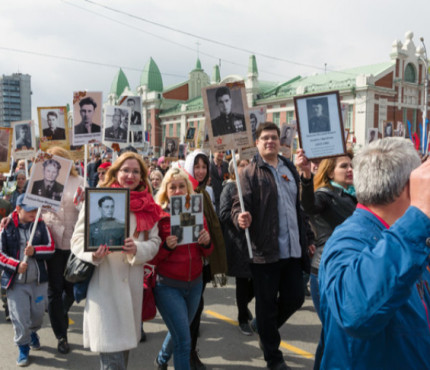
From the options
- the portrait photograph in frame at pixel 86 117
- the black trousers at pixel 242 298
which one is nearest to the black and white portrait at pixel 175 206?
the black trousers at pixel 242 298

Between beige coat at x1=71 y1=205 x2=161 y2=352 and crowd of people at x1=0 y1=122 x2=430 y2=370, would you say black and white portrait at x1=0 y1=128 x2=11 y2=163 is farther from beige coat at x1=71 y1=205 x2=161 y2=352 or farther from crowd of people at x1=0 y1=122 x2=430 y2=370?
beige coat at x1=71 y1=205 x2=161 y2=352

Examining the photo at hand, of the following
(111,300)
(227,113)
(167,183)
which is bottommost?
(111,300)

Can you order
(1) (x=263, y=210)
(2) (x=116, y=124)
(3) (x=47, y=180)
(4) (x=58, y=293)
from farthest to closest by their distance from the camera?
1. (2) (x=116, y=124)
2. (4) (x=58, y=293)
3. (3) (x=47, y=180)
4. (1) (x=263, y=210)

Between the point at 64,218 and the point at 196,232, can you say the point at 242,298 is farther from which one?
the point at 64,218

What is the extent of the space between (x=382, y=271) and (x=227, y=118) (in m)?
3.43

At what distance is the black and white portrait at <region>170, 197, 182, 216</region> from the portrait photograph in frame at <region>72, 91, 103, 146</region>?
341cm

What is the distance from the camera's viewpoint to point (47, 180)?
452 cm

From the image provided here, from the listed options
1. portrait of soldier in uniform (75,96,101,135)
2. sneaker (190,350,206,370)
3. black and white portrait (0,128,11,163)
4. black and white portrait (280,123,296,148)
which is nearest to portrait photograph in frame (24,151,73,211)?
sneaker (190,350,206,370)

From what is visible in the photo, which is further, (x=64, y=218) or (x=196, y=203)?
(x=64, y=218)

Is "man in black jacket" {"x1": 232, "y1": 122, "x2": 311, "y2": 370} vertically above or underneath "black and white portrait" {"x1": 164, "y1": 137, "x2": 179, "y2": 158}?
underneath

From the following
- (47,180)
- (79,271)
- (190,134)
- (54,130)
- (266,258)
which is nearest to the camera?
(79,271)

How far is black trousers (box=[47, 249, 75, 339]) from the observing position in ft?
15.5

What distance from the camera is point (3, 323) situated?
556cm

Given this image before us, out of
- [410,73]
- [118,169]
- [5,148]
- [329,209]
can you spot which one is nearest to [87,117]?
[5,148]
